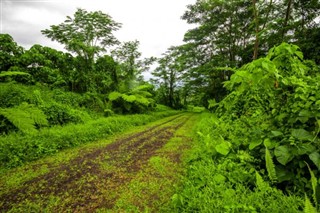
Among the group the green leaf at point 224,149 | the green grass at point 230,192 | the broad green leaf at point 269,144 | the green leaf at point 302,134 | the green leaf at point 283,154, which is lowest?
the green grass at point 230,192

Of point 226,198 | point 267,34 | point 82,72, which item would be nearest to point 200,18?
point 267,34

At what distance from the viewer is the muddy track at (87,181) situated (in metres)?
2.78

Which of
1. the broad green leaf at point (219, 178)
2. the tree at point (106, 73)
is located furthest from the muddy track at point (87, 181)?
the tree at point (106, 73)

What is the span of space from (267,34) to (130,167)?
1224cm

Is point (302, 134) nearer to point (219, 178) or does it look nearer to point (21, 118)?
point (219, 178)

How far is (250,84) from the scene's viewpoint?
2621mm

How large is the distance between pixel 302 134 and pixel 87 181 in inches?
130

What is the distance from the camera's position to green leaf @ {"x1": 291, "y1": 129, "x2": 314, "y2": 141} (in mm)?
2239

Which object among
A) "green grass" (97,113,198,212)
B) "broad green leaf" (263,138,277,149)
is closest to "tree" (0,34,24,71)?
"green grass" (97,113,198,212)

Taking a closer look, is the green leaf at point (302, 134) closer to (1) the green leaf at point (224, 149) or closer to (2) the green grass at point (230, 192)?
(2) the green grass at point (230, 192)

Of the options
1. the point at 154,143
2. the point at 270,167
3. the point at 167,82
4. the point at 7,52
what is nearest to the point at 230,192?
the point at 270,167

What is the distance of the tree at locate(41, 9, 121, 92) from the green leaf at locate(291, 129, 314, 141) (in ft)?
31.6

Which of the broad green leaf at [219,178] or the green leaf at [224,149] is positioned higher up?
the green leaf at [224,149]

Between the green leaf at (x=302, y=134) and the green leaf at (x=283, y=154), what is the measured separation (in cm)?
17
